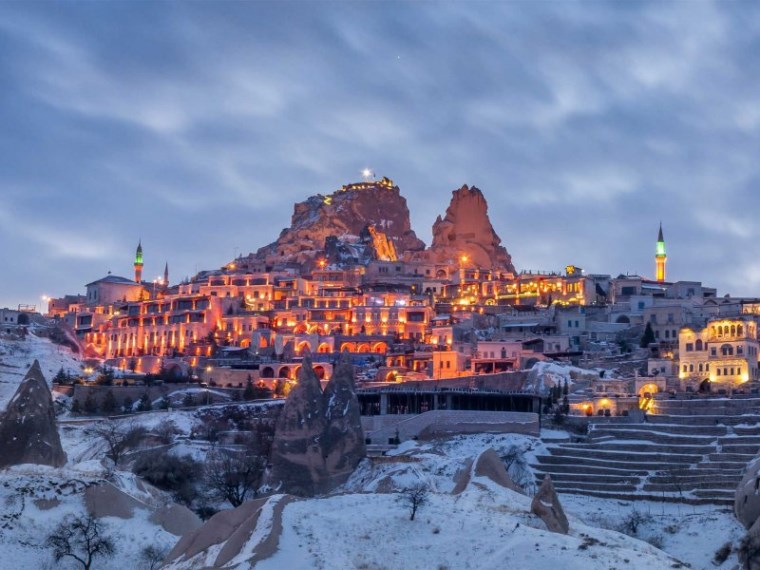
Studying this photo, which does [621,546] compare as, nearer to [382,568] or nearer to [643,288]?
[382,568]

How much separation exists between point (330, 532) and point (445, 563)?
145 inches

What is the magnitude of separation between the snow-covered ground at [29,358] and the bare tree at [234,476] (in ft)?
97.7

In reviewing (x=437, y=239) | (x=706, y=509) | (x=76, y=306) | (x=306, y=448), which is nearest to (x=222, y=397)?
(x=306, y=448)

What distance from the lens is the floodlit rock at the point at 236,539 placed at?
34.8 metres

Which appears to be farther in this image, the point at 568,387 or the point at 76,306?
the point at 76,306

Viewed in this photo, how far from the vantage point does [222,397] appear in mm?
95062

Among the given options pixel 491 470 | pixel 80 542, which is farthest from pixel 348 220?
pixel 80 542

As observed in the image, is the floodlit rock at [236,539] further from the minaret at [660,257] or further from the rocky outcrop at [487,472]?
the minaret at [660,257]

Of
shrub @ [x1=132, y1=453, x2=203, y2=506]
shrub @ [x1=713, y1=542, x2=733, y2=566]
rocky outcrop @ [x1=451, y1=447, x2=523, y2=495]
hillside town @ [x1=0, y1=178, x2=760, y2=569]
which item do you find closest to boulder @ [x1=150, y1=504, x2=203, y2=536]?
hillside town @ [x1=0, y1=178, x2=760, y2=569]

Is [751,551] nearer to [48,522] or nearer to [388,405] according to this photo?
[48,522]

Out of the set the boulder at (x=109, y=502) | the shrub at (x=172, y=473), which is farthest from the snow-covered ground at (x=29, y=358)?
the boulder at (x=109, y=502)

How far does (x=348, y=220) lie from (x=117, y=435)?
97193 mm

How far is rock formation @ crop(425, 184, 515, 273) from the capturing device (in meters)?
155

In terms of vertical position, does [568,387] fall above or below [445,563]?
above
